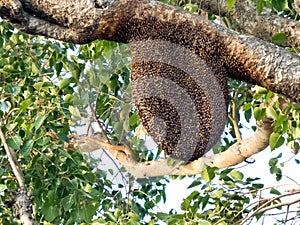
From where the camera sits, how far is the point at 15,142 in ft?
9.79

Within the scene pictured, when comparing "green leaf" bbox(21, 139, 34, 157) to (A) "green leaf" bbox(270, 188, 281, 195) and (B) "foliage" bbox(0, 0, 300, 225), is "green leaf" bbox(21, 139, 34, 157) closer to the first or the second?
(B) "foliage" bbox(0, 0, 300, 225)

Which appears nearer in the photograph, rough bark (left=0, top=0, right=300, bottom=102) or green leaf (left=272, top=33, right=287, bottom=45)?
rough bark (left=0, top=0, right=300, bottom=102)

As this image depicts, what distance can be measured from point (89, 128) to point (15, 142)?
957mm

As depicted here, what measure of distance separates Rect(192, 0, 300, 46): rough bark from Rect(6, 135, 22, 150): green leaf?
3.05 ft

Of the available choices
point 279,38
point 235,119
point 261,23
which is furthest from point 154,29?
point 235,119

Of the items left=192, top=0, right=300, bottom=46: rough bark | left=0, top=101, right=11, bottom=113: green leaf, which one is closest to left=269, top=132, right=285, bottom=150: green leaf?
left=192, top=0, right=300, bottom=46: rough bark

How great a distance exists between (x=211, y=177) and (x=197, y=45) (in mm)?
1161

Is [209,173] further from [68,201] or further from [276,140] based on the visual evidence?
[68,201]

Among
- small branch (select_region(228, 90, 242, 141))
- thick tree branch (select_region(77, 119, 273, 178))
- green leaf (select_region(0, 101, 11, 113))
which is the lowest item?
thick tree branch (select_region(77, 119, 273, 178))

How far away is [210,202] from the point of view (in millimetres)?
3033

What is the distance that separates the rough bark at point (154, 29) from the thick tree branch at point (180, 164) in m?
1.64

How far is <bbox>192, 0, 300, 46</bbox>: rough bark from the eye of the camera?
225cm

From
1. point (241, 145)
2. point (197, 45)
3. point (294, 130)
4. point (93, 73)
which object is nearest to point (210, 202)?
point (294, 130)

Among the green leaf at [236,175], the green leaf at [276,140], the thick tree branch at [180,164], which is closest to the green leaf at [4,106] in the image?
the thick tree branch at [180,164]
